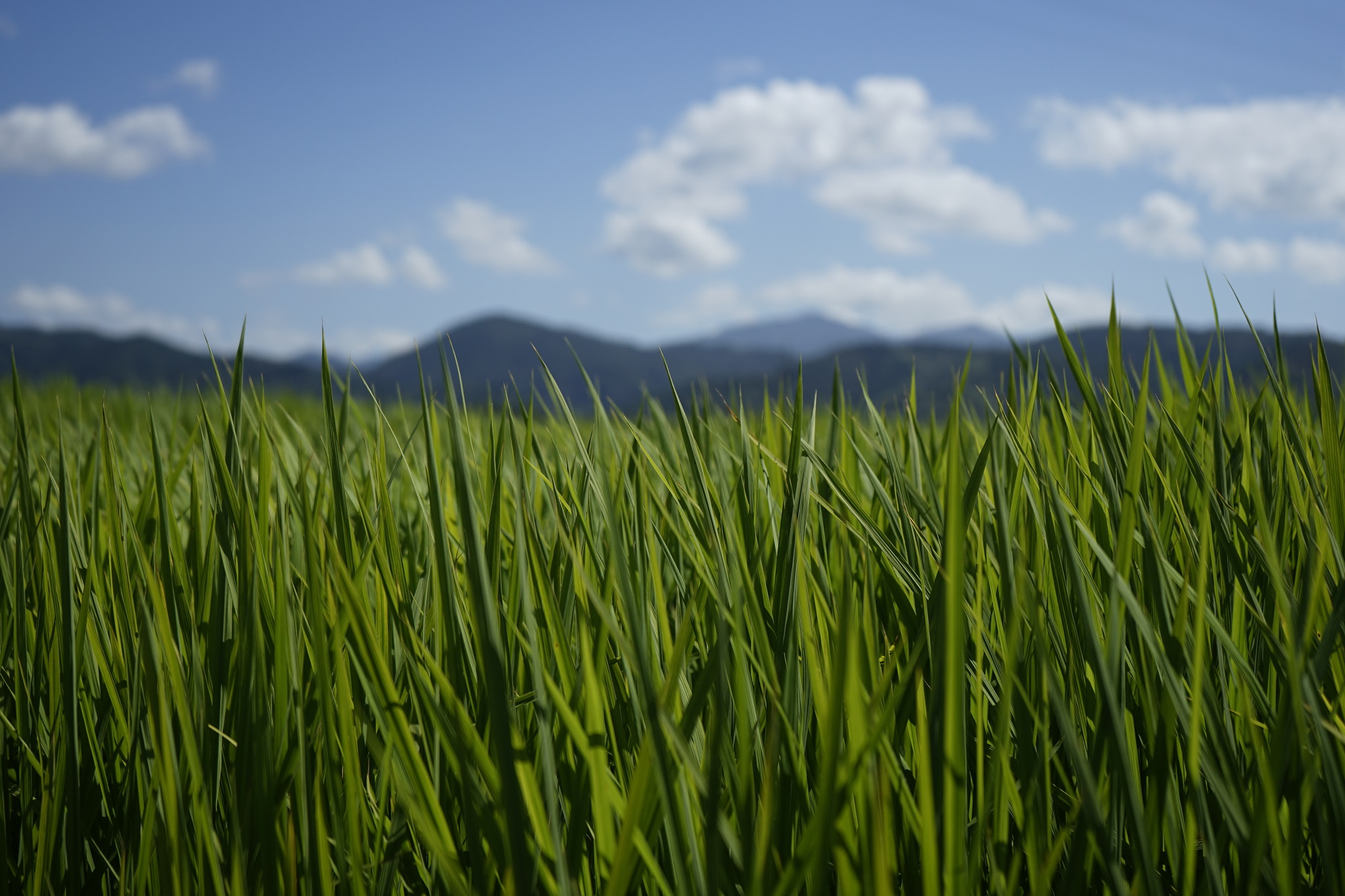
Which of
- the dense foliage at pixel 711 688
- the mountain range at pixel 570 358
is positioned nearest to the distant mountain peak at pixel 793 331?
the mountain range at pixel 570 358

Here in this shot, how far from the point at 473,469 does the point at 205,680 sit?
0.45 metres

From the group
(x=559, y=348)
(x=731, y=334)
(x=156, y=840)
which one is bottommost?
(x=156, y=840)

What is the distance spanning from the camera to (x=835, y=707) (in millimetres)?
379

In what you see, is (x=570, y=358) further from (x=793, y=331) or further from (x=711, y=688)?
(x=793, y=331)

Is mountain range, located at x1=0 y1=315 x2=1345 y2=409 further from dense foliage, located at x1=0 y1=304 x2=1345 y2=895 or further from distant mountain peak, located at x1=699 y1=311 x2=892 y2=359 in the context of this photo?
distant mountain peak, located at x1=699 y1=311 x2=892 y2=359

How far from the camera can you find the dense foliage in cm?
43

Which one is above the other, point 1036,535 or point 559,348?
point 559,348

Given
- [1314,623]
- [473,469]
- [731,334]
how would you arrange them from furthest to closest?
[731,334]
[473,469]
[1314,623]

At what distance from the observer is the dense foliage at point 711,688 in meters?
0.43

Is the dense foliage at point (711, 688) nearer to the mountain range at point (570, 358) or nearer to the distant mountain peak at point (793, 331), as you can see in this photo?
the mountain range at point (570, 358)

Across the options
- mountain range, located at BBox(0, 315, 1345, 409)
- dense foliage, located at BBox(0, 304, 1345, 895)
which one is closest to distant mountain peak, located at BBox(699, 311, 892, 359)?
mountain range, located at BBox(0, 315, 1345, 409)

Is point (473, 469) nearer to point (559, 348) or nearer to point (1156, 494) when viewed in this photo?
point (1156, 494)

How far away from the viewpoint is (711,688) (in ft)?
1.88

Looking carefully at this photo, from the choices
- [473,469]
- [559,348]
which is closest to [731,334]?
[559,348]
